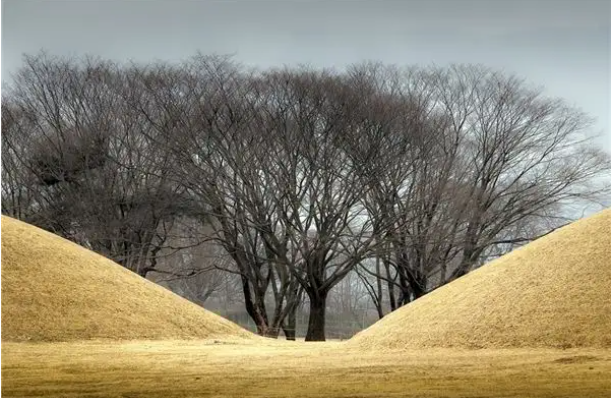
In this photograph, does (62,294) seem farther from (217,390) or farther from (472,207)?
(472,207)

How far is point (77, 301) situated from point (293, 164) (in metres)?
8.04

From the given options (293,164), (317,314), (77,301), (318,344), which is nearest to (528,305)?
(318,344)

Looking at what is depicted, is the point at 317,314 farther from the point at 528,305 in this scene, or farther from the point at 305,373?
the point at 305,373

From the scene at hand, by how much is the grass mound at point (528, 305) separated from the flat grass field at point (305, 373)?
0.33 m

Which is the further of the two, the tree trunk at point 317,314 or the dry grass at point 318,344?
the tree trunk at point 317,314

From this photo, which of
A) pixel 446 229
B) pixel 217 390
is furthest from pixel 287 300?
pixel 217 390

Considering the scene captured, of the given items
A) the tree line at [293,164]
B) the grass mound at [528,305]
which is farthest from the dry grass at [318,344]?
the tree line at [293,164]

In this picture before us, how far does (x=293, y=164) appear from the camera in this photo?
63.7ft

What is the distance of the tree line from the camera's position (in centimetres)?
1944

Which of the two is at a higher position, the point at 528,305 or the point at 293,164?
the point at 293,164

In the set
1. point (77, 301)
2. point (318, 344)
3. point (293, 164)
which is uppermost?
point (293, 164)

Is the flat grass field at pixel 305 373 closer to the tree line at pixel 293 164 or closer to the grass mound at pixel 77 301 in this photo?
the grass mound at pixel 77 301

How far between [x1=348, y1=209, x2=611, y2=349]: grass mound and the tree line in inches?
297

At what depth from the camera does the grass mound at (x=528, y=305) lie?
9.52 meters
